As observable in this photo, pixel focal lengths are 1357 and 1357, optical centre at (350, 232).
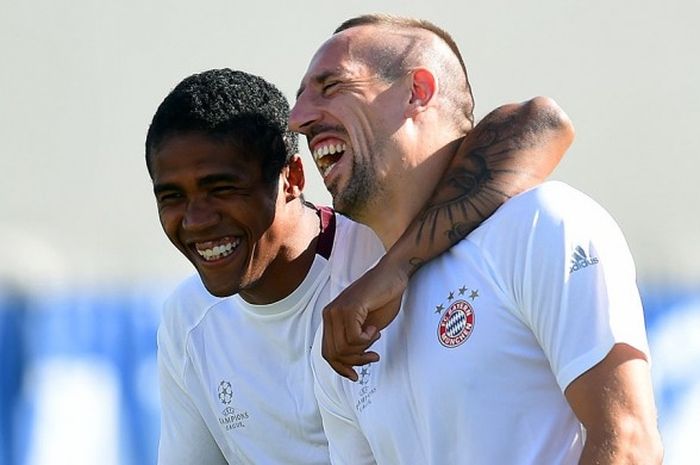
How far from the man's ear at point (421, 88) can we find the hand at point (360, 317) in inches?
14.7

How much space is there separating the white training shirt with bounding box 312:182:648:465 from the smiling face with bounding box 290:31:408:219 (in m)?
0.27

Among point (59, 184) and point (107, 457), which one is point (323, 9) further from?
point (107, 457)

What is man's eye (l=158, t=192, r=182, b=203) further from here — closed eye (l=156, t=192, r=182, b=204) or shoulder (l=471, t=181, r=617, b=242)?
shoulder (l=471, t=181, r=617, b=242)

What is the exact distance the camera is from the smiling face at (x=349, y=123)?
2.87 meters

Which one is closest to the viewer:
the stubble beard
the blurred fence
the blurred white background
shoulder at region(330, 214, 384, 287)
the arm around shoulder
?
the arm around shoulder

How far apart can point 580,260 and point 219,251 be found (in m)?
1.10

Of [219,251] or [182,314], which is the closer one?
[219,251]

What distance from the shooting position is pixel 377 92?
2.93 meters

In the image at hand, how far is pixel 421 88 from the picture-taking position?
2945mm

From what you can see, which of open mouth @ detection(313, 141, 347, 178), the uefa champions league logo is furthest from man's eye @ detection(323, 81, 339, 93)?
the uefa champions league logo

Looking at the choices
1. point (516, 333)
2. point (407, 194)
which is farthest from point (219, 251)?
point (516, 333)

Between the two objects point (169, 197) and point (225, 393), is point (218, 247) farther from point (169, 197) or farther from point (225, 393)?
point (225, 393)

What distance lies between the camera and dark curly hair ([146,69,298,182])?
329 cm

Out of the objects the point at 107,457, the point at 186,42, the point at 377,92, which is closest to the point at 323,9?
the point at 186,42
